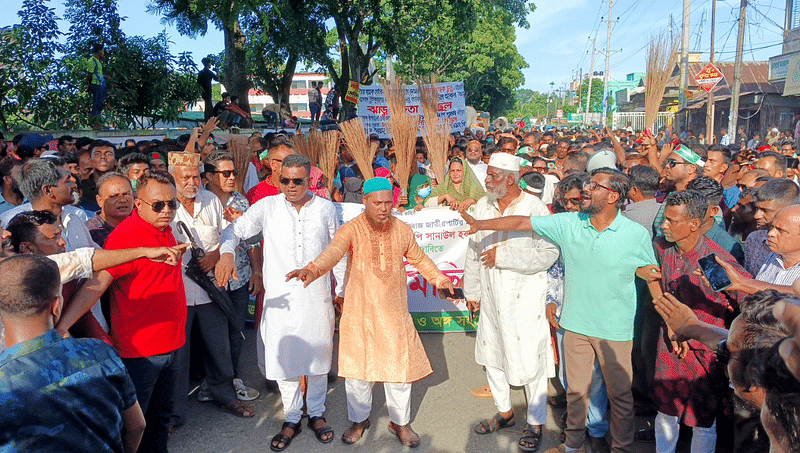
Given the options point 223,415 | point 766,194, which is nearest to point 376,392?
point 223,415

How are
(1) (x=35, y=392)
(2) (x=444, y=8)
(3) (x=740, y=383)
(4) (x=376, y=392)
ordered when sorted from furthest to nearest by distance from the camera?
1. (2) (x=444, y=8)
2. (4) (x=376, y=392)
3. (1) (x=35, y=392)
4. (3) (x=740, y=383)

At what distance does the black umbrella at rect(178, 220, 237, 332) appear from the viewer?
3562 millimetres

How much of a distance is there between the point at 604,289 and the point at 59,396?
2660mm

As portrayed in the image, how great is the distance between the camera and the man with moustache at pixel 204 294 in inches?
146

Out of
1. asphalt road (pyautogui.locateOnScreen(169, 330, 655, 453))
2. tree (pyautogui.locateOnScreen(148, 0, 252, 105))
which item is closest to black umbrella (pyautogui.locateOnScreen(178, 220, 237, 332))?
asphalt road (pyautogui.locateOnScreen(169, 330, 655, 453))

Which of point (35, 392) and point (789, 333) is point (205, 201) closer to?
point (35, 392)

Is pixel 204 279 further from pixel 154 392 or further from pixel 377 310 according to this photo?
pixel 377 310

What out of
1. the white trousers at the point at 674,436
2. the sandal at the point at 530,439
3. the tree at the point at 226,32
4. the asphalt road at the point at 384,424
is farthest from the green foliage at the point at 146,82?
the white trousers at the point at 674,436

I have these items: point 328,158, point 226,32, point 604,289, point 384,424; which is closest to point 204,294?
point 384,424

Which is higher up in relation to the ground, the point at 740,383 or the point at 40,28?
the point at 40,28

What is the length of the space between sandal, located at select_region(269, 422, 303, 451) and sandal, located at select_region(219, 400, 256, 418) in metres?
0.39

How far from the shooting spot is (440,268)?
18.1 ft

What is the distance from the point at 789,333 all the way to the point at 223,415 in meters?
3.73

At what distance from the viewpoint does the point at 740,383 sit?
1.39 metres
